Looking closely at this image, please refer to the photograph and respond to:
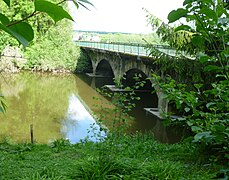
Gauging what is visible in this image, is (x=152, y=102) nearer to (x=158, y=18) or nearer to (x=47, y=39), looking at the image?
(x=158, y=18)

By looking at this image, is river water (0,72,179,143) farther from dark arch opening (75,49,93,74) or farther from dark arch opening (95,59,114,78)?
dark arch opening (75,49,93,74)

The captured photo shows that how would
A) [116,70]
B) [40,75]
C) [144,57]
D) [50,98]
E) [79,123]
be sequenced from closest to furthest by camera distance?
1. [79,123]
2. [144,57]
3. [50,98]
4. [116,70]
5. [40,75]

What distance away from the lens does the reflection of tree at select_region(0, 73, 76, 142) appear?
10781 mm

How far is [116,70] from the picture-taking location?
2045cm

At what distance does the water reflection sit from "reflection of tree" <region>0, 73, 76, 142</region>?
30 cm

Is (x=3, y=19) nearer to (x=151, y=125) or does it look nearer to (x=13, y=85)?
(x=151, y=125)

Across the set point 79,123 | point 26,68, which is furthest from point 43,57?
point 79,123

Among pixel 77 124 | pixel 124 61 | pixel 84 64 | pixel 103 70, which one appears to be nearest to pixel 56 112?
Answer: pixel 77 124

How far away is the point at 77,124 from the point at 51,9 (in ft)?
A: 36.9

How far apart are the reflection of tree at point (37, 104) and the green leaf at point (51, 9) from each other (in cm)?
964

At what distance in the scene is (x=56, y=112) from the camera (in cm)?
1364

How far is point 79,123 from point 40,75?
12.7 m

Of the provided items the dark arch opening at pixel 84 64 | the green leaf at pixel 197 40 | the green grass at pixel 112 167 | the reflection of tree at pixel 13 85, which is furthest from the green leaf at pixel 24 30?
the dark arch opening at pixel 84 64

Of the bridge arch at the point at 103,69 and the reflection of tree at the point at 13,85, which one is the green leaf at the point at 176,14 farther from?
the bridge arch at the point at 103,69
